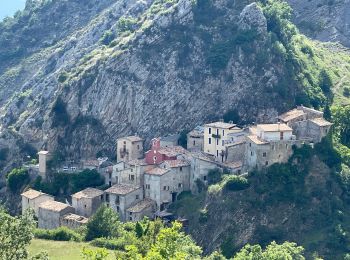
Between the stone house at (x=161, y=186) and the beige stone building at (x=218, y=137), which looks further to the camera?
the beige stone building at (x=218, y=137)

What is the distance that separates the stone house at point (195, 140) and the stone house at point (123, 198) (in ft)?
32.8

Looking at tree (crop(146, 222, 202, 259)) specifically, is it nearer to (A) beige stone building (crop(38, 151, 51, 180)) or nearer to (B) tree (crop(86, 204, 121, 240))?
(B) tree (crop(86, 204, 121, 240))

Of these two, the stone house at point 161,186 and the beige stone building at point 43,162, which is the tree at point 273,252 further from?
the beige stone building at point 43,162

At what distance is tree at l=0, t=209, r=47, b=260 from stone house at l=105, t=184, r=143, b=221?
1973 inches

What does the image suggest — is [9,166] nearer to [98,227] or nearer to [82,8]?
[98,227]

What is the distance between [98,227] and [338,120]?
33.7 metres

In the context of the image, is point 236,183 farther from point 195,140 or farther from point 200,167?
point 195,140

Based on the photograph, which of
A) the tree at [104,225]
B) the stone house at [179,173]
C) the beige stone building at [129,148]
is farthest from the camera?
the beige stone building at [129,148]

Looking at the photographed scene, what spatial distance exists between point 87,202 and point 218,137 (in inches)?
724

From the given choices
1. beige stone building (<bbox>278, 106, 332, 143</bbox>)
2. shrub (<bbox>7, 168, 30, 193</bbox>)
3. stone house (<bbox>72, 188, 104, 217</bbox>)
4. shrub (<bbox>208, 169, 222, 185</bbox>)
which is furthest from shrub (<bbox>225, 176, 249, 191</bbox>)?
shrub (<bbox>7, 168, 30, 193</bbox>)

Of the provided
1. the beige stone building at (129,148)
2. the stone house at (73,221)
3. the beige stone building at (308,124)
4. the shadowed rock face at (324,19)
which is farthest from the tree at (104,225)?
the shadowed rock face at (324,19)

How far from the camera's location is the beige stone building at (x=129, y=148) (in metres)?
119

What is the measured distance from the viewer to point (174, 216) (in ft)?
349

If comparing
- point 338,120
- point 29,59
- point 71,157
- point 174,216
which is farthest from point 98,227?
point 29,59
